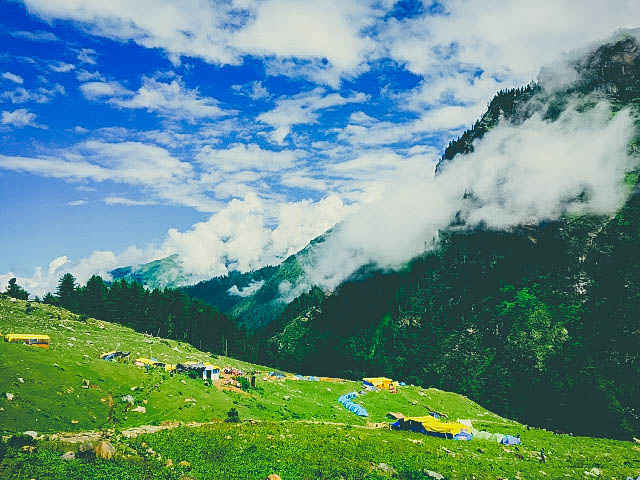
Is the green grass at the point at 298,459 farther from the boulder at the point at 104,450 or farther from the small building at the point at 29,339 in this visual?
the small building at the point at 29,339

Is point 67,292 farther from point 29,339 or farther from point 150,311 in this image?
point 29,339

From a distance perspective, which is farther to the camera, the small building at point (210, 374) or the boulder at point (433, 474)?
the small building at point (210, 374)

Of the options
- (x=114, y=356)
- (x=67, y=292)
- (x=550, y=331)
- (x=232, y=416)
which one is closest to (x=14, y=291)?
(x=67, y=292)

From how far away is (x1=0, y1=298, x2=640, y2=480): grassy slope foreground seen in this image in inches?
1083

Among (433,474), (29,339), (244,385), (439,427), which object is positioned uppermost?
(29,339)

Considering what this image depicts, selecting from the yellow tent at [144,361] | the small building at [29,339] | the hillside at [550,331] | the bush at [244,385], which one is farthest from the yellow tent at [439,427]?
the hillside at [550,331]

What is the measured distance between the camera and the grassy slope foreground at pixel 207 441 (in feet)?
90.2

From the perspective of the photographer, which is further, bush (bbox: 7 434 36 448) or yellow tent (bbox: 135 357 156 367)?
yellow tent (bbox: 135 357 156 367)

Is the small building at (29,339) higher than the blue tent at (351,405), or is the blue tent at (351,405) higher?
the small building at (29,339)

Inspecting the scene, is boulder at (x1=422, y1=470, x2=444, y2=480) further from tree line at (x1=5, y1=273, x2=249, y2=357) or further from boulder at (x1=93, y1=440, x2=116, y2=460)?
tree line at (x1=5, y1=273, x2=249, y2=357)

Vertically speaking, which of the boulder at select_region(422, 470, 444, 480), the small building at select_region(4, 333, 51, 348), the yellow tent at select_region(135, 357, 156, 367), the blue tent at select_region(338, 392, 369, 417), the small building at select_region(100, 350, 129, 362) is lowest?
the blue tent at select_region(338, 392, 369, 417)

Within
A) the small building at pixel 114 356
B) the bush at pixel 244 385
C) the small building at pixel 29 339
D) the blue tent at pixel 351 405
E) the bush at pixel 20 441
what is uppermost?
the small building at pixel 29 339

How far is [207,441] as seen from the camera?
34562mm

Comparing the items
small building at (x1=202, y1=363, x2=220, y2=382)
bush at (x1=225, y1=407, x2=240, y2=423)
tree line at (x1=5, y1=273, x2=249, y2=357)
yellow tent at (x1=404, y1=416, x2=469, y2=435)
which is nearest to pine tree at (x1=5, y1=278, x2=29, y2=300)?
tree line at (x1=5, y1=273, x2=249, y2=357)
